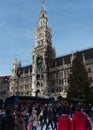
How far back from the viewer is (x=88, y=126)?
27.4 ft

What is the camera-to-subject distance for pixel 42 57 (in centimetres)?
8538

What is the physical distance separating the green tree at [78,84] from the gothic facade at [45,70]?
2281 cm

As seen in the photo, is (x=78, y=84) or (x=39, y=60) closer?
(x=78, y=84)

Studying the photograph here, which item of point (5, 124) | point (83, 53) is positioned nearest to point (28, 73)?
point (83, 53)

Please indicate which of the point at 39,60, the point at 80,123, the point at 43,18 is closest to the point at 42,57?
the point at 39,60

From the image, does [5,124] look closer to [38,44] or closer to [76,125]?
[76,125]

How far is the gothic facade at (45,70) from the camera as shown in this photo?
78.9 metres

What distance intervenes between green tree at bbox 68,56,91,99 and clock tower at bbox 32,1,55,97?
29425 mm

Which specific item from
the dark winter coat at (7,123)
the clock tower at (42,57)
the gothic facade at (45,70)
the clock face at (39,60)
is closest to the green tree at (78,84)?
the gothic facade at (45,70)

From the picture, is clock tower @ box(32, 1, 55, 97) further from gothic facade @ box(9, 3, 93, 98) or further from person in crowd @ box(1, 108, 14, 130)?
person in crowd @ box(1, 108, 14, 130)

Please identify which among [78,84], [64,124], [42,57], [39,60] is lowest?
[64,124]

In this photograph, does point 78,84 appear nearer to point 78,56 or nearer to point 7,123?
point 78,56

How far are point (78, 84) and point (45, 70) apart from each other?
1396 inches

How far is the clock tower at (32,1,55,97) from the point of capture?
3187 inches
